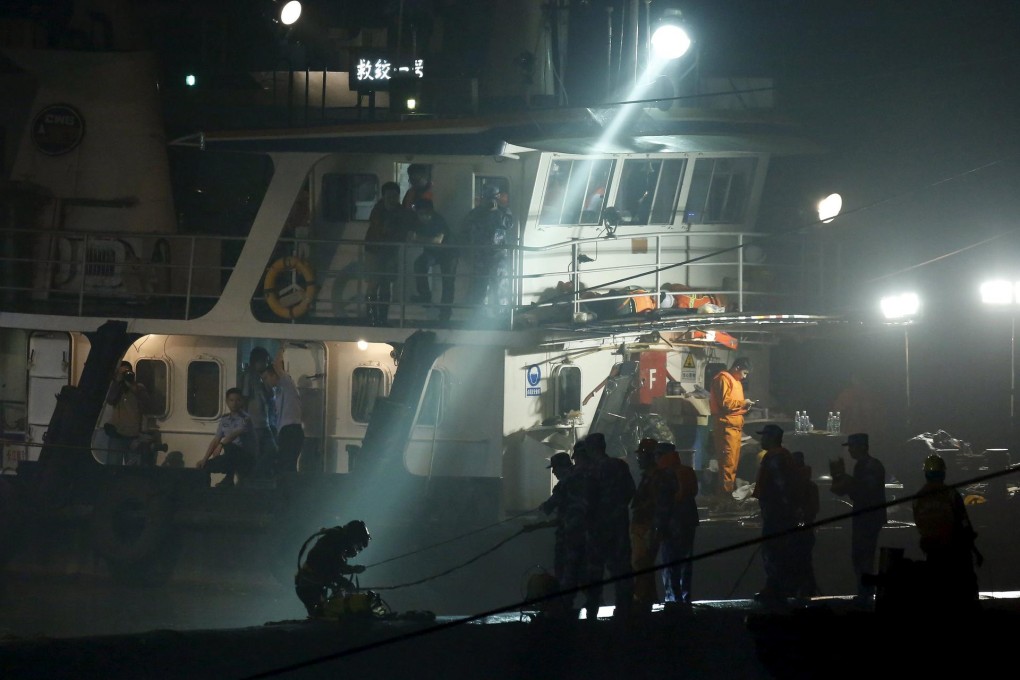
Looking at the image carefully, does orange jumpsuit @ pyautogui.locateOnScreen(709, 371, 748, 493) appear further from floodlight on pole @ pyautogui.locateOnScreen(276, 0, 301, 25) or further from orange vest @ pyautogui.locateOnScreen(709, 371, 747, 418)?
floodlight on pole @ pyautogui.locateOnScreen(276, 0, 301, 25)

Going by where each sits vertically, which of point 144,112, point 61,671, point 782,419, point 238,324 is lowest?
point 61,671

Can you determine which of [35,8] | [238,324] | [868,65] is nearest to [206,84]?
[35,8]

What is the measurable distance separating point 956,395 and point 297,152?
350 inches

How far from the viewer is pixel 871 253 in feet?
56.7

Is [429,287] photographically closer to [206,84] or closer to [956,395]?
[956,395]

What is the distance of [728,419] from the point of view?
13.8m

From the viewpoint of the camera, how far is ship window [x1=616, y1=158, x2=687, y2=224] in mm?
14766

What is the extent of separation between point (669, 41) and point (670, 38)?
0.12 feet

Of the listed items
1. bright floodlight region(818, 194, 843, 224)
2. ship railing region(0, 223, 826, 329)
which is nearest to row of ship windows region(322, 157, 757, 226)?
ship railing region(0, 223, 826, 329)

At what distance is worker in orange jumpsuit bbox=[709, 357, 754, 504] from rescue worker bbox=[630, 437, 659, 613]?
9.06 ft

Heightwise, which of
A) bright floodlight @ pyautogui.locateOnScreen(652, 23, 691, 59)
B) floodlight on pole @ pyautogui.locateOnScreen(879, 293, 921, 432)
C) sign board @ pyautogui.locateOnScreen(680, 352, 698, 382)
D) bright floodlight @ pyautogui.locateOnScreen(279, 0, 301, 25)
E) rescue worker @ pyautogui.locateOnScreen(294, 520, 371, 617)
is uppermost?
bright floodlight @ pyautogui.locateOnScreen(279, 0, 301, 25)

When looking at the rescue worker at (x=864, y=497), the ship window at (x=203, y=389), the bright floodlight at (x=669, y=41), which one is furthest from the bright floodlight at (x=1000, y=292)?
the ship window at (x=203, y=389)

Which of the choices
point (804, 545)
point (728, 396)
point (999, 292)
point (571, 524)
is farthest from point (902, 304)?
point (571, 524)

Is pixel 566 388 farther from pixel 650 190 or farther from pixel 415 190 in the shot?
pixel 415 190
